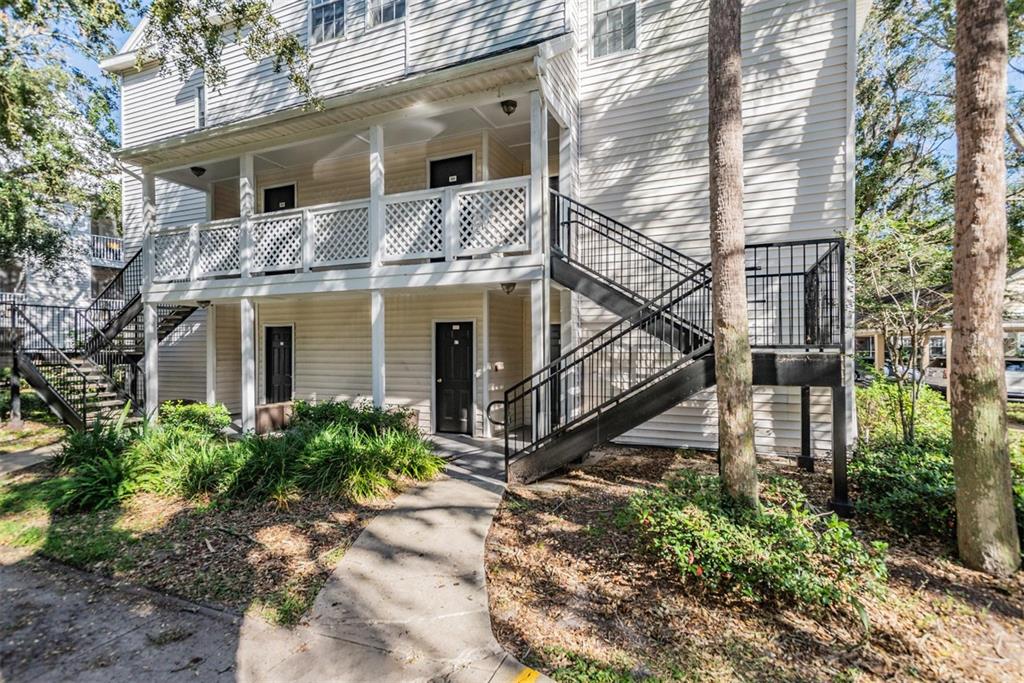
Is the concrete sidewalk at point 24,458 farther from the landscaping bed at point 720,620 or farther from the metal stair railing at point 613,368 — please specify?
the landscaping bed at point 720,620

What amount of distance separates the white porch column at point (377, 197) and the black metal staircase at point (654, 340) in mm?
2977

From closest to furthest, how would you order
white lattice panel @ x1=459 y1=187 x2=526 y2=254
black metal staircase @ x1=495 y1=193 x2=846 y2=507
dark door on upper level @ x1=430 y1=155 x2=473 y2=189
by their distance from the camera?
1. black metal staircase @ x1=495 y1=193 x2=846 y2=507
2. white lattice panel @ x1=459 y1=187 x2=526 y2=254
3. dark door on upper level @ x1=430 y1=155 x2=473 y2=189

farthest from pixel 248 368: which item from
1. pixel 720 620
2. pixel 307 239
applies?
pixel 720 620

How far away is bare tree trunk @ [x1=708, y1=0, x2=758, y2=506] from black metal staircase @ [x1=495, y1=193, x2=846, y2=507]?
3.91 feet

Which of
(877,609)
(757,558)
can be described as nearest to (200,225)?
(757,558)

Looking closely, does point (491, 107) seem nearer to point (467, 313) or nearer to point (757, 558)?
point (467, 313)

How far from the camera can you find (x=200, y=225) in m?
9.67

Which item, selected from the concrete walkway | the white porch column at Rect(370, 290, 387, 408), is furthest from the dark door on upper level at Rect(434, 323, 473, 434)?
the concrete walkway

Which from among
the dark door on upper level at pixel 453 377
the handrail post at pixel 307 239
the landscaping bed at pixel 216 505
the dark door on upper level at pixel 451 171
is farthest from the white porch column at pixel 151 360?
the dark door on upper level at pixel 451 171

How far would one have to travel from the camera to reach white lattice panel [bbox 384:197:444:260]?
7941mm

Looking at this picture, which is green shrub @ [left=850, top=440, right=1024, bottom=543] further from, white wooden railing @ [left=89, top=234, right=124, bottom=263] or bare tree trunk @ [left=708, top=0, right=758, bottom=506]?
white wooden railing @ [left=89, top=234, right=124, bottom=263]

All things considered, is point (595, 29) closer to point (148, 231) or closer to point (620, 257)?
point (620, 257)

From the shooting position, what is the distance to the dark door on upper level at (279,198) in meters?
11.5

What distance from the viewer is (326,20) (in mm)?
10711
